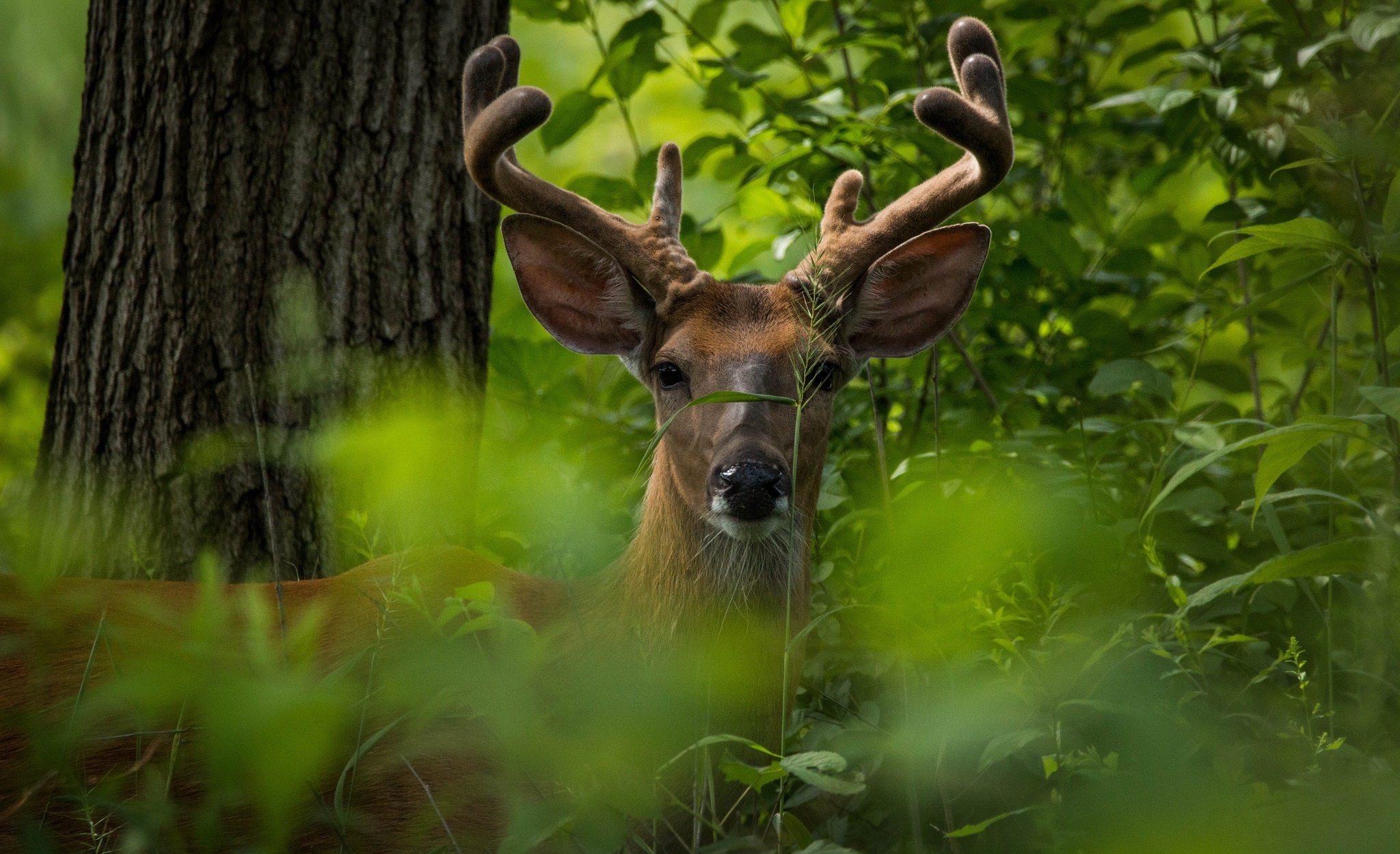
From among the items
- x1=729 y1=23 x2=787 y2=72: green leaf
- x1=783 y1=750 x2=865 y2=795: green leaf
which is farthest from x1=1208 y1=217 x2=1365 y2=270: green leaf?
x1=729 y1=23 x2=787 y2=72: green leaf

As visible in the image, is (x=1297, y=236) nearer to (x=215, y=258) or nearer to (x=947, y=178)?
(x=947, y=178)

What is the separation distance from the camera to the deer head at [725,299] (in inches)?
109

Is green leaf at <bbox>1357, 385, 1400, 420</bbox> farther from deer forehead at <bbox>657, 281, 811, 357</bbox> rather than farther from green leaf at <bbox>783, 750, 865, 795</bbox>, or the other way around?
deer forehead at <bbox>657, 281, 811, 357</bbox>

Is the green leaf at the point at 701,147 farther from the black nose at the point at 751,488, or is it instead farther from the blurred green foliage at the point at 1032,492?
the black nose at the point at 751,488

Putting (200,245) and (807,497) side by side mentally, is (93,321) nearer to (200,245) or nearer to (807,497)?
(200,245)

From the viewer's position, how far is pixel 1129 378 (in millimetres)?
2768

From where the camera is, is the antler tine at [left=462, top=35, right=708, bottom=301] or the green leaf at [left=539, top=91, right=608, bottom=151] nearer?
the antler tine at [left=462, top=35, right=708, bottom=301]

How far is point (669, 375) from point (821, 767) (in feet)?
5.08

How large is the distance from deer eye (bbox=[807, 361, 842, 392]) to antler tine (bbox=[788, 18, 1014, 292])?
0.21 metres

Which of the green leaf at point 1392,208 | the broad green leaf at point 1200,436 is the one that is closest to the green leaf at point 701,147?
the broad green leaf at point 1200,436

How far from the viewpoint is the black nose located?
251 cm

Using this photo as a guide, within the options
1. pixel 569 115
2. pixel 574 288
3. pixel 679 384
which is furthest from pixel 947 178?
pixel 569 115

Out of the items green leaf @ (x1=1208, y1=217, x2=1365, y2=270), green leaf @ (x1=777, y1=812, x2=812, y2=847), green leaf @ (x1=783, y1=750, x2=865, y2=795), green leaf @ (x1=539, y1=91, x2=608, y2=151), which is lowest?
green leaf @ (x1=777, y1=812, x2=812, y2=847)

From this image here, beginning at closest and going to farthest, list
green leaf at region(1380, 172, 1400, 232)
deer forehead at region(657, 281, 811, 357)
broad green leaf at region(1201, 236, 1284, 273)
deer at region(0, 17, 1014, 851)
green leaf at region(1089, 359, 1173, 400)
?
1. broad green leaf at region(1201, 236, 1284, 273)
2. green leaf at region(1380, 172, 1400, 232)
3. deer at region(0, 17, 1014, 851)
4. green leaf at region(1089, 359, 1173, 400)
5. deer forehead at region(657, 281, 811, 357)
